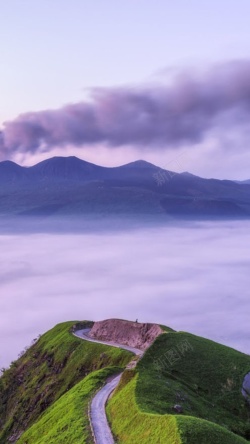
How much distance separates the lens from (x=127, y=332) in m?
136

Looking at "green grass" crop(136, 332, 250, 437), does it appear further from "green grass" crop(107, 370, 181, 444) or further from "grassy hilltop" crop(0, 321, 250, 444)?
"green grass" crop(107, 370, 181, 444)

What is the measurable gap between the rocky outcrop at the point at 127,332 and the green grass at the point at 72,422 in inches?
939

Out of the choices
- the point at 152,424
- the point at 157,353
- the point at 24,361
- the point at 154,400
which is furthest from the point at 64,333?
the point at 152,424

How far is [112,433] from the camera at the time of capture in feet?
216

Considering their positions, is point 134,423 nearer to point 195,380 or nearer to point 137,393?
point 137,393

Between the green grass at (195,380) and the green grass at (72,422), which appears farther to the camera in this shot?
the green grass at (195,380)

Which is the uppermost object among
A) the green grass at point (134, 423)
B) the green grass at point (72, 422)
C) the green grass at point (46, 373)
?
the green grass at point (134, 423)

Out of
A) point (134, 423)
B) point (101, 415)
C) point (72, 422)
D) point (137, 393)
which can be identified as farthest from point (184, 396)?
point (134, 423)

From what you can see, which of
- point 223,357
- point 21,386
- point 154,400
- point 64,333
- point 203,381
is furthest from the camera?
point 64,333

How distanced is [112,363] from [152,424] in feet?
196

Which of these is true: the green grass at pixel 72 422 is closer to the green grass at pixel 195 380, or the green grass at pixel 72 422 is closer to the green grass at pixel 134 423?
the green grass at pixel 134 423

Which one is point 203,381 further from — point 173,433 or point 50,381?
point 50,381

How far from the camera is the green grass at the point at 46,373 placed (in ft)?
410

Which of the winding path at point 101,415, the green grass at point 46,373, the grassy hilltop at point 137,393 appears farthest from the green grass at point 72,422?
the green grass at point 46,373
